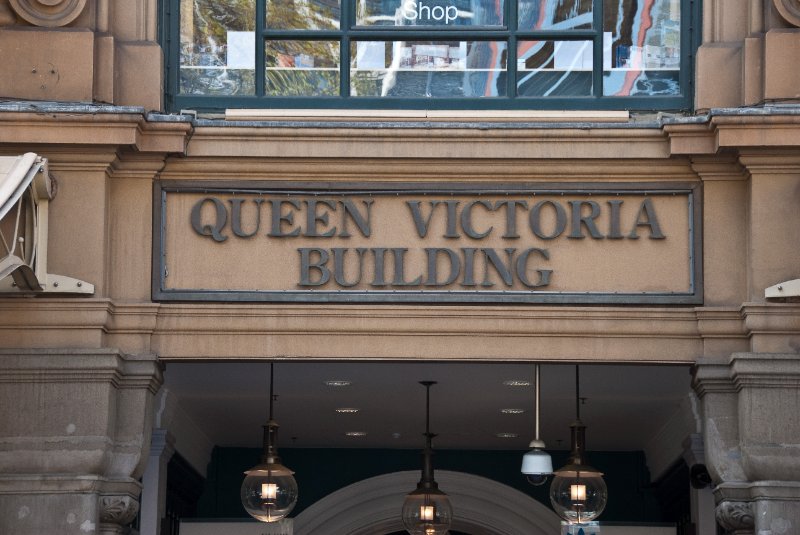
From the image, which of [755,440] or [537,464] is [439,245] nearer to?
[537,464]

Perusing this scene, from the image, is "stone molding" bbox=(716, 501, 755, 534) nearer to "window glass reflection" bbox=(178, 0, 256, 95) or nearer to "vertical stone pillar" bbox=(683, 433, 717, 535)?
"vertical stone pillar" bbox=(683, 433, 717, 535)

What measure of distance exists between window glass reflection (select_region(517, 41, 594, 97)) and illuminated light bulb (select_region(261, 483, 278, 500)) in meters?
3.40

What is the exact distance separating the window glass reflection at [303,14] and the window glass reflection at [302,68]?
101 millimetres

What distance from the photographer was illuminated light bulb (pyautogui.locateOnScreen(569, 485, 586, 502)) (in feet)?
40.3

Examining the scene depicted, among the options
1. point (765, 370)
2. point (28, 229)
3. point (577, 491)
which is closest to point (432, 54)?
point (28, 229)

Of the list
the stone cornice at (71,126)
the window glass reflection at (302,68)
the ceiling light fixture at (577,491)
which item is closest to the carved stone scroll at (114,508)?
the stone cornice at (71,126)

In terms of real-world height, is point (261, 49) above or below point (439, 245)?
above

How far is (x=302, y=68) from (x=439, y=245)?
1.44 m

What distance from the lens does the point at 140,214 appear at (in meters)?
10.2

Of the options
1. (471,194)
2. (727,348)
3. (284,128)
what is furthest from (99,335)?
(727,348)

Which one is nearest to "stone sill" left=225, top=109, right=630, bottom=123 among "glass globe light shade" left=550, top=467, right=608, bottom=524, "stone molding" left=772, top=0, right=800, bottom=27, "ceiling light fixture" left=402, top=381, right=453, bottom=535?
"stone molding" left=772, top=0, right=800, bottom=27

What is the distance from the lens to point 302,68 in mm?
10664

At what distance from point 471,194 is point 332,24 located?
143cm

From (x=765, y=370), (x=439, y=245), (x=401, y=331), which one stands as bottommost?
(x=765, y=370)
